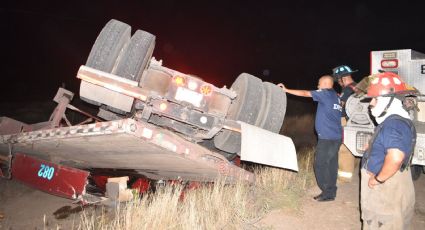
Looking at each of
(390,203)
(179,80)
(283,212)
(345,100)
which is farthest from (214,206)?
(345,100)

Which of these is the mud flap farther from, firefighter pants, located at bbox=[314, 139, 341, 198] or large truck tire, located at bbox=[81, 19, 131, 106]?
large truck tire, located at bbox=[81, 19, 131, 106]

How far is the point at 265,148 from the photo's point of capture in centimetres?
444

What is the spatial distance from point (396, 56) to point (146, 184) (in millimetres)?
4693

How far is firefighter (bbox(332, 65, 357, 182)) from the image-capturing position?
20.4 ft

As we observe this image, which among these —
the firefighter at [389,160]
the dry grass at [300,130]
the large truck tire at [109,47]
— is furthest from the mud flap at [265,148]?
the dry grass at [300,130]

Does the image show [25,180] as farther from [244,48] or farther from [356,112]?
[244,48]

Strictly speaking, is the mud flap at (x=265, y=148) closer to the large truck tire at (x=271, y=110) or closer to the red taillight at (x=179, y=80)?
the large truck tire at (x=271, y=110)

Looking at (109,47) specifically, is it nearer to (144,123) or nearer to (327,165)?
(144,123)

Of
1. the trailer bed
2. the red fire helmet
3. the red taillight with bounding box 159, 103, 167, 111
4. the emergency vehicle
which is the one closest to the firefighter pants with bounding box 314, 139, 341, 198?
the emergency vehicle

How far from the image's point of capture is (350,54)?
55406mm

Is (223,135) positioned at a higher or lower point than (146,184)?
higher

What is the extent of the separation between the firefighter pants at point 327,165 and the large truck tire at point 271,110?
3.27 feet

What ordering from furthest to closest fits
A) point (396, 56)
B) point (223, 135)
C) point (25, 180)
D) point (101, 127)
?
point (396, 56), point (25, 180), point (223, 135), point (101, 127)

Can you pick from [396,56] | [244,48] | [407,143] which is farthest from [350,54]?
[407,143]
